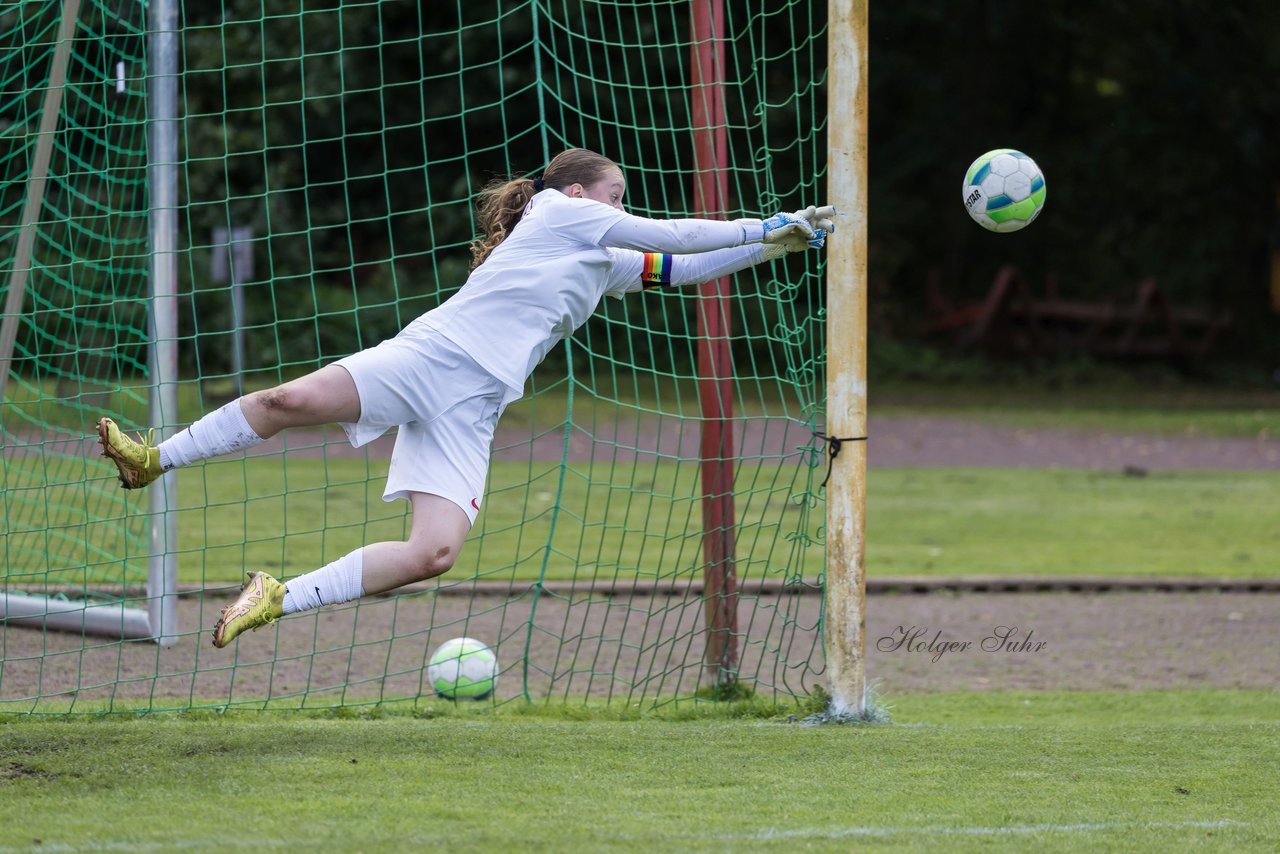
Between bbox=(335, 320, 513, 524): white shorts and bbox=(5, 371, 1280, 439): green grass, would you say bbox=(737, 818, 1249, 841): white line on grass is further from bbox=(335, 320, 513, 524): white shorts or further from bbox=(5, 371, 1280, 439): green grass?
bbox=(5, 371, 1280, 439): green grass

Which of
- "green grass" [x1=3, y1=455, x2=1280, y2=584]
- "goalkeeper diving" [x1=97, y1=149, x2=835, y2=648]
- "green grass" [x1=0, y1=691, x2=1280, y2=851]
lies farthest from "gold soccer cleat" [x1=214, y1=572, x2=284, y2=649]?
"green grass" [x1=3, y1=455, x2=1280, y2=584]

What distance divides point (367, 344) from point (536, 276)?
16.7 metres

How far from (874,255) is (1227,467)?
41.3 ft

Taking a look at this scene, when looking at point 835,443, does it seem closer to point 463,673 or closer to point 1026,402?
point 463,673

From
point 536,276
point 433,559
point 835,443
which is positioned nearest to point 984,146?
point 835,443

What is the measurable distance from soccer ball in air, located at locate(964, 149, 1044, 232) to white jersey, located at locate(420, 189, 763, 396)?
97 centimetres

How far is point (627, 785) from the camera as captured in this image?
431 centimetres

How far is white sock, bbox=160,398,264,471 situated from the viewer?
4.63 metres

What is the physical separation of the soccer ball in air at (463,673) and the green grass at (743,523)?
5.36 feet

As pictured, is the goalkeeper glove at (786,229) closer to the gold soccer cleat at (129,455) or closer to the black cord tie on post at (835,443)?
the black cord tie on post at (835,443)

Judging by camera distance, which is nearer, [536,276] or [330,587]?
[330,587]

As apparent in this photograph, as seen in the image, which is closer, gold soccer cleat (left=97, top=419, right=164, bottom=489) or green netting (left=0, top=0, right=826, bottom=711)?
gold soccer cleat (left=97, top=419, right=164, bottom=489)

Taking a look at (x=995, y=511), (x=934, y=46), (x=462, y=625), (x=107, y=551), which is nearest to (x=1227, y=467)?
(x=995, y=511)

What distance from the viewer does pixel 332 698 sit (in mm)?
6176
